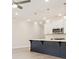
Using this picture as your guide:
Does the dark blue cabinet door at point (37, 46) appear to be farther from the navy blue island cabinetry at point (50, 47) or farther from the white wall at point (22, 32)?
the white wall at point (22, 32)

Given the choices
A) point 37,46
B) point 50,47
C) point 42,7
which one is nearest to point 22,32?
point 37,46

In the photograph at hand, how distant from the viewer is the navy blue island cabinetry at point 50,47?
686 centimetres

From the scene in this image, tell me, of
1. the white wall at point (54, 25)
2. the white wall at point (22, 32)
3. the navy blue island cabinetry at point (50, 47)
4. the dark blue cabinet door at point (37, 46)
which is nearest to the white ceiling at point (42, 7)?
the navy blue island cabinetry at point (50, 47)

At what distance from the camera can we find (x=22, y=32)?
12.9m

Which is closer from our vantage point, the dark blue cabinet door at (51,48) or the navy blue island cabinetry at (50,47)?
the navy blue island cabinetry at (50,47)

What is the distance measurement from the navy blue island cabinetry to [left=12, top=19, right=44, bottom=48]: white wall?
2.94m

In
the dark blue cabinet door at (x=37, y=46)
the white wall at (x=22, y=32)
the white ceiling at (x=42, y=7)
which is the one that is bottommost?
the dark blue cabinet door at (x=37, y=46)

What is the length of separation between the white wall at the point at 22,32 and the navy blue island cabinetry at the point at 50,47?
2943 millimetres

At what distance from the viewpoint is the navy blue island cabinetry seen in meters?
6.86

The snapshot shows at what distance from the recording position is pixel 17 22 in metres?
12.5

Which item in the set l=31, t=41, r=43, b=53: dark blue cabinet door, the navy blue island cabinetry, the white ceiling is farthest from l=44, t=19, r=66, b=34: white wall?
the navy blue island cabinetry

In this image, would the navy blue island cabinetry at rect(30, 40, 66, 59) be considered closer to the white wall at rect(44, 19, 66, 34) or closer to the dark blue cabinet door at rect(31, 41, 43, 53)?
the dark blue cabinet door at rect(31, 41, 43, 53)

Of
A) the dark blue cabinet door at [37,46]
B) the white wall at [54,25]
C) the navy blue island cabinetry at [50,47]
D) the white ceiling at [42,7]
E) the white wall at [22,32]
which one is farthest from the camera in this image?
the white wall at [22,32]
